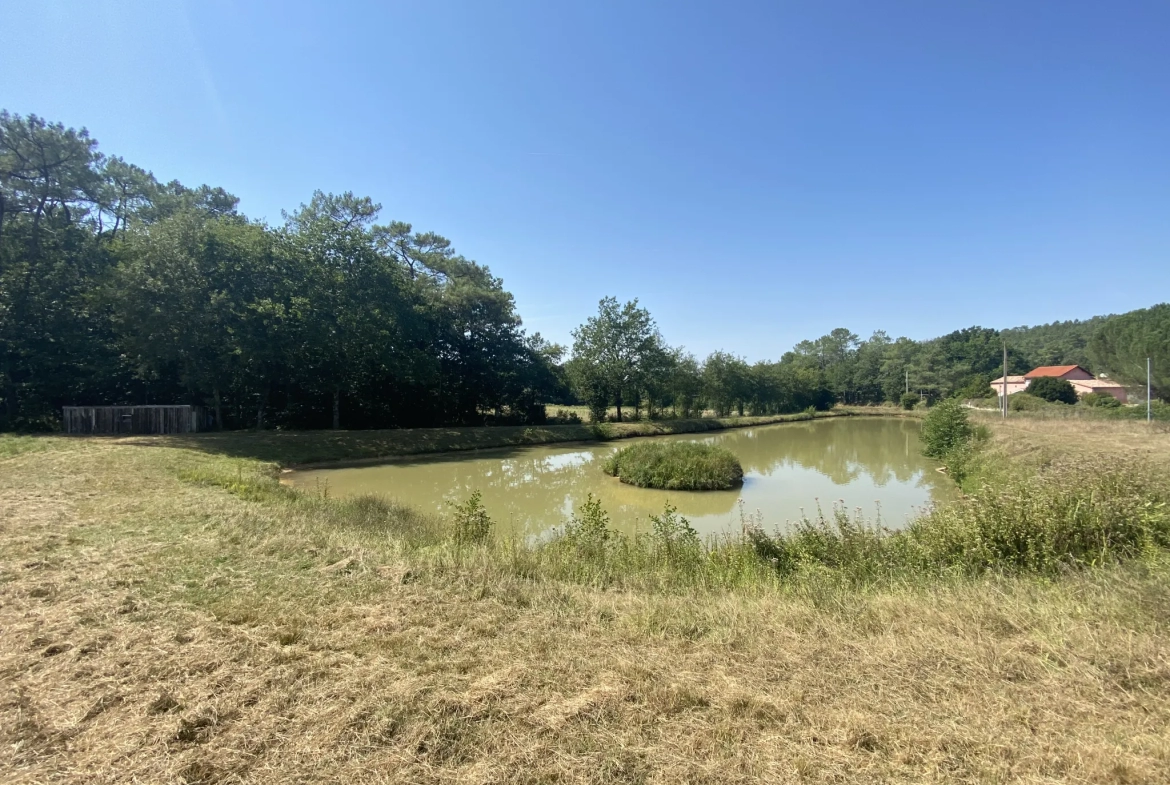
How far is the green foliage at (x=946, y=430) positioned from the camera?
19163 mm

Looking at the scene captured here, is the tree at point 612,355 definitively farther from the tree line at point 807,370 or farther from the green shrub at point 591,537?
the green shrub at point 591,537

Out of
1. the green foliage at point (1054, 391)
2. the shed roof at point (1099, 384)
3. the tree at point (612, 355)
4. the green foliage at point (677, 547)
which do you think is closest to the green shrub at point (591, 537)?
the green foliage at point (677, 547)

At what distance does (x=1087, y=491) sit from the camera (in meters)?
5.56

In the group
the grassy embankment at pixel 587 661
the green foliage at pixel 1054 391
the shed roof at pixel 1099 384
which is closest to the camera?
the grassy embankment at pixel 587 661

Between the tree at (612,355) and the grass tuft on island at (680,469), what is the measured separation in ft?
59.7

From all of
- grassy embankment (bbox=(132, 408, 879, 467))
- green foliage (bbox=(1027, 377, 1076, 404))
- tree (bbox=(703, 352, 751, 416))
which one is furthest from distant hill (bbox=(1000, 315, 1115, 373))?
grassy embankment (bbox=(132, 408, 879, 467))

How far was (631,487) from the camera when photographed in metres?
14.8

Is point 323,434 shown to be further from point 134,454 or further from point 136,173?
point 136,173

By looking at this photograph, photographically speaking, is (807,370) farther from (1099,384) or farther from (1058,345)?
(1058,345)

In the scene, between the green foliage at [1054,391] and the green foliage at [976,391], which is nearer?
the green foliage at [1054,391]

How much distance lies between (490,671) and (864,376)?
228ft

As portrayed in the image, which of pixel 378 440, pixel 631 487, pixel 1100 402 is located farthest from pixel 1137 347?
pixel 378 440

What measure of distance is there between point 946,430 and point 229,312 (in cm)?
2811

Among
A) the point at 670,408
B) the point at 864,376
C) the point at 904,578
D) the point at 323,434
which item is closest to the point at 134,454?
the point at 323,434
